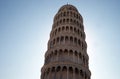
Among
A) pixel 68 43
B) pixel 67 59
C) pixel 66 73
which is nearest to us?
pixel 66 73

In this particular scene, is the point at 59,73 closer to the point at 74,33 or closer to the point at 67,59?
the point at 67,59

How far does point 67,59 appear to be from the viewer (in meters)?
31.6

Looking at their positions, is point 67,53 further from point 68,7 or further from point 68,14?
point 68,7

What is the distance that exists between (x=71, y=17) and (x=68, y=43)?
24.8 feet

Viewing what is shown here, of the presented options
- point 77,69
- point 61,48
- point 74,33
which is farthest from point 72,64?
point 74,33

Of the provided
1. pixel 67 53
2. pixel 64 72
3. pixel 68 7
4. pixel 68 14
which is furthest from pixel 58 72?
pixel 68 7

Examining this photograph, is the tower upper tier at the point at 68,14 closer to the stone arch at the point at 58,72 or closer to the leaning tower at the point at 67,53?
the leaning tower at the point at 67,53

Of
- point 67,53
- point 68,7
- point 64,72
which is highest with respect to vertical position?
point 68,7

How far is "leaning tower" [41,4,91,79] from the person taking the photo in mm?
30234

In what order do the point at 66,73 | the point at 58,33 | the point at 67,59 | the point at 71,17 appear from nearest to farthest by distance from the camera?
the point at 66,73
the point at 67,59
the point at 58,33
the point at 71,17

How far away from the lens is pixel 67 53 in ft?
106

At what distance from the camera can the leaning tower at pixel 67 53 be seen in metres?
30.2

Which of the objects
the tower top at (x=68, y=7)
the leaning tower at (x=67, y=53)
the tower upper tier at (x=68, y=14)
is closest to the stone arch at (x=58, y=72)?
the leaning tower at (x=67, y=53)

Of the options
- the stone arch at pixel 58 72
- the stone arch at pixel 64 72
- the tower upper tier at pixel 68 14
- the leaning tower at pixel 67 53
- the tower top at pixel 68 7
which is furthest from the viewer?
the tower top at pixel 68 7
